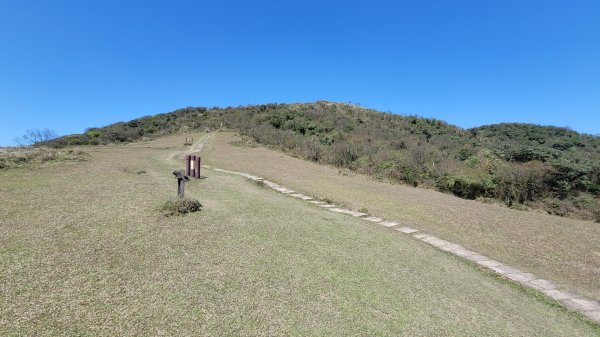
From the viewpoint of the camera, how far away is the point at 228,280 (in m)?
3.29

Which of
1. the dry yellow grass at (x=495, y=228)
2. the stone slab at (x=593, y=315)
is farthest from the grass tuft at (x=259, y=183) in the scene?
the stone slab at (x=593, y=315)

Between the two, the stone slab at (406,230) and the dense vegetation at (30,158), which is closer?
the stone slab at (406,230)

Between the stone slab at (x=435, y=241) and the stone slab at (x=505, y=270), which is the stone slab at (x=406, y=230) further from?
the stone slab at (x=505, y=270)

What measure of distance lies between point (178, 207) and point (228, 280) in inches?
97.5

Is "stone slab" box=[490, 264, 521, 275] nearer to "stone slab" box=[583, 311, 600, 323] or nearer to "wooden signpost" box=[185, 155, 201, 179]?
"stone slab" box=[583, 311, 600, 323]

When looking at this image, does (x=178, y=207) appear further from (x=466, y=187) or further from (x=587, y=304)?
(x=466, y=187)

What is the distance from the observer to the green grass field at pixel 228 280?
8.61 ft

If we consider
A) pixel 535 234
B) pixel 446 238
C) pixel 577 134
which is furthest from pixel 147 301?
pixel 577 134

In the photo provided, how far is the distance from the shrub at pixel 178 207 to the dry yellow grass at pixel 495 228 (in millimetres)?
4219

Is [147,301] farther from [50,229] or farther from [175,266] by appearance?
[50,229]

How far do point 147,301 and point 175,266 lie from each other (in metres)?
0.70

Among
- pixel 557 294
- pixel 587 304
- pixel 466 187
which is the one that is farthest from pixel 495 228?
pixel 466 187

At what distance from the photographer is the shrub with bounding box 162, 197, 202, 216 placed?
527 centimetres

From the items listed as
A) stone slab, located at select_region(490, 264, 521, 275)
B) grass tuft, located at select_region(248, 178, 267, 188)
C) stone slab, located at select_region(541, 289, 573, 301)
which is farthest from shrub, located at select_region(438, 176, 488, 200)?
stone slab, located at select_region(541, 289, 573, 301)
